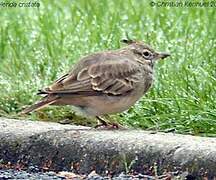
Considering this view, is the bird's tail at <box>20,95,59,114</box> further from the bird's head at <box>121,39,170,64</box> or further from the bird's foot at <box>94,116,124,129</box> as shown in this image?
the bird's head at <box>121,39,170,64</box>

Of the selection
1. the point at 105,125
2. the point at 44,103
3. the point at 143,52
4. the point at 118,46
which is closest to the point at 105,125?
the point at 105,125

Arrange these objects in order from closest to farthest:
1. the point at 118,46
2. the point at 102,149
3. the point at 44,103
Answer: the point at 102,149 → the point at 44,103 → the point at 118,46

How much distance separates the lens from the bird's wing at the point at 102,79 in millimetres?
6340

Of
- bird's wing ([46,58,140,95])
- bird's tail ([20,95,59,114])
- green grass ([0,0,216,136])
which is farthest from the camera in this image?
green grass ([0,0,216,136])

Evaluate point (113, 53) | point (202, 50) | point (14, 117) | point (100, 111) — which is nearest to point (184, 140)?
point (100, 111)

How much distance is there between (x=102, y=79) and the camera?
6527 mm

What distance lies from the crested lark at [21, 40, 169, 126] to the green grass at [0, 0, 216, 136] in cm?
34

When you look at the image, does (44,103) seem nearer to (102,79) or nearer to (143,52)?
(102,79)

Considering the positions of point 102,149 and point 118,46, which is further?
point 118,46

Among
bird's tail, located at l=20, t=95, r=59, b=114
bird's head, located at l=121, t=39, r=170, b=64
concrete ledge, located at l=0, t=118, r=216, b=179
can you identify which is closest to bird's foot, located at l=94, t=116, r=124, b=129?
concrete ledge, located at l=0, t=118, r=216, b=179

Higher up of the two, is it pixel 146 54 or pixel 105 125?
pixel 146 54

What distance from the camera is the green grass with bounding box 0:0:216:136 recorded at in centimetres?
685

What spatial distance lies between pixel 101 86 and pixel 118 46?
5.85 ft

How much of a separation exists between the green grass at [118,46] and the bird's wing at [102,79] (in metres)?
0.39
